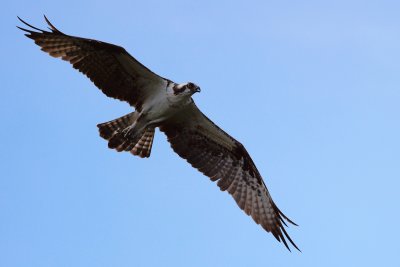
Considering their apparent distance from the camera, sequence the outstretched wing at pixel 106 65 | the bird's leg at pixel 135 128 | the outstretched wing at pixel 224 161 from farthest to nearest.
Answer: the outstretched wing at pixel 224 161 → the bird's leg at pixel 135 128 → the outstretched wing at pixel 106 65

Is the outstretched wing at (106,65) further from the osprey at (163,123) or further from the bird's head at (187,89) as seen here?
the bird's head at (187,89)

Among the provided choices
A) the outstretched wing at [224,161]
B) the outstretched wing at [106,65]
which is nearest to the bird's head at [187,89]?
the outstretched wing at [106,65]

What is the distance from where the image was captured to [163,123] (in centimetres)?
1423

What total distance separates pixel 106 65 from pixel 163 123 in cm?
150

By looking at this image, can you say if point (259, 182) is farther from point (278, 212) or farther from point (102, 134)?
point (102, 134)

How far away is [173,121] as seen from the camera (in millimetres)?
14266

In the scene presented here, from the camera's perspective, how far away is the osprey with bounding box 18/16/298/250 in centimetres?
1325

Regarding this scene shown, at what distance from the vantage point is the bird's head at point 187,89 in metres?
13.2

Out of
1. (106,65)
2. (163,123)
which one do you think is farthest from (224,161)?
(106,65)

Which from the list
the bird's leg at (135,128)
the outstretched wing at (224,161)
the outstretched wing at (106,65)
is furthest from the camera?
the outstretched wing at (224,161)

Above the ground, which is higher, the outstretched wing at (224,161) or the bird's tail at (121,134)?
the outstretched wing at (224,161)

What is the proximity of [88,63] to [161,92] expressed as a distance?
1.30m

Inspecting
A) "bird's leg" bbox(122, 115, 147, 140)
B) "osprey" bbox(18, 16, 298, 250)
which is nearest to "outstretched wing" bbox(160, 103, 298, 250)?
"osprey" bbox(18, 16, 298, 250)

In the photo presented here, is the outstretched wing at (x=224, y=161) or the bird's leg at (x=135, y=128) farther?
the outstretched wing at (x=224, y=161)
